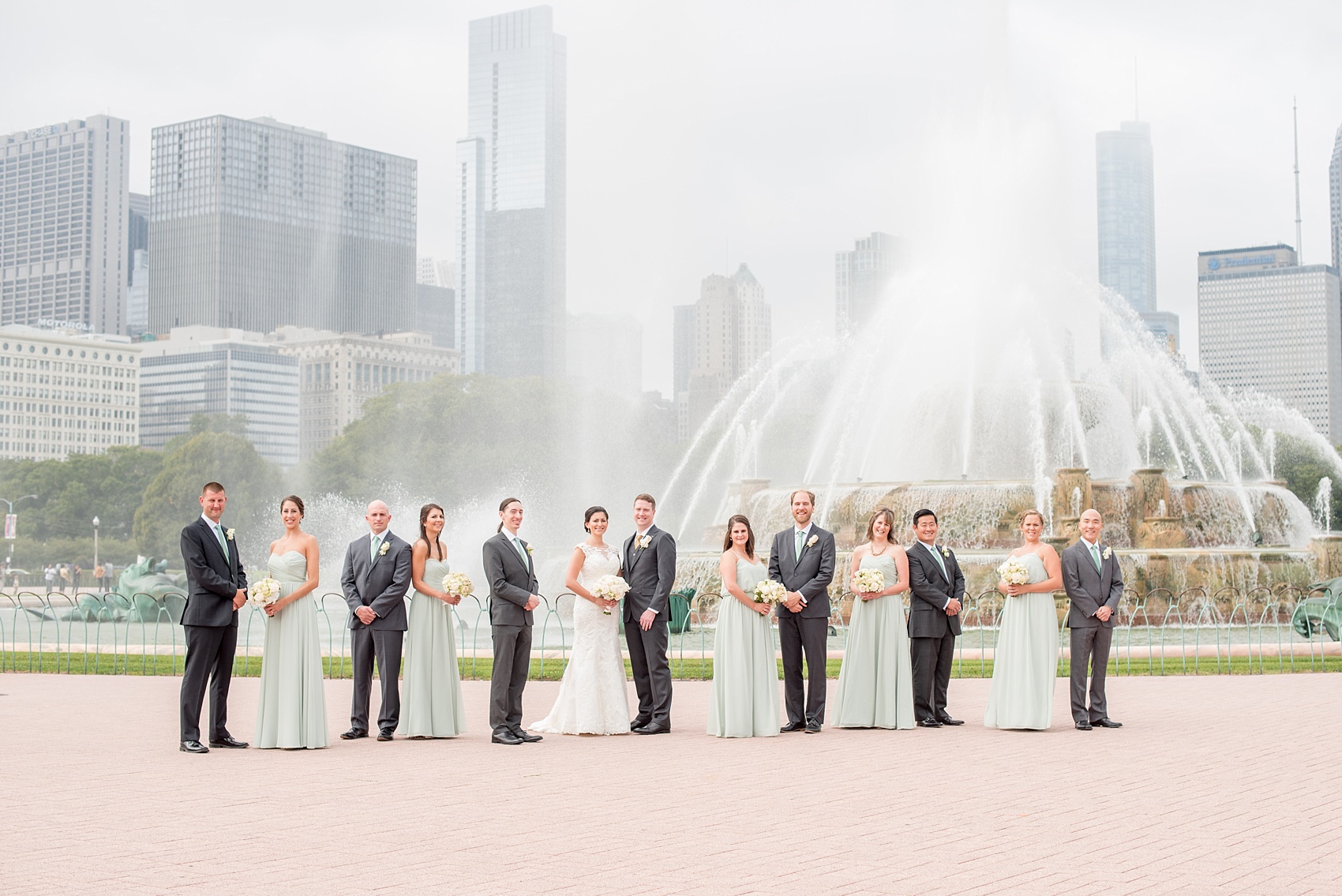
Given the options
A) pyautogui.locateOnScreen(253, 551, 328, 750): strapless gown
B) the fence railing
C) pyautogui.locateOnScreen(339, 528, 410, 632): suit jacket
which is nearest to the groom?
pyautogui.locateOnScreen(339, 528, 410, 632): suit jacket

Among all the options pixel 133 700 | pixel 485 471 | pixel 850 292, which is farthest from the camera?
pixel 850 292

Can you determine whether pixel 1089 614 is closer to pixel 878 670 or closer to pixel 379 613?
pixel 878 670

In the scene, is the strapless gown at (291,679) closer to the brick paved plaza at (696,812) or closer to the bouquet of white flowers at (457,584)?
the brick paved plaza at (696,812)

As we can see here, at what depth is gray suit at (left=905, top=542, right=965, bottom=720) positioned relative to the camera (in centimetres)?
1265

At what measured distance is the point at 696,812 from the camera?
26.6 ft

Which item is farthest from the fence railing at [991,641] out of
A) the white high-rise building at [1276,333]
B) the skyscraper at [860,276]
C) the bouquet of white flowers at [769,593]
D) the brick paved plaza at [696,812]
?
the white high-rise building at [1276,333]

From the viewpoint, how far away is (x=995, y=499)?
26.5 metres

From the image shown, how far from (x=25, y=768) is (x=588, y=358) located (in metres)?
112

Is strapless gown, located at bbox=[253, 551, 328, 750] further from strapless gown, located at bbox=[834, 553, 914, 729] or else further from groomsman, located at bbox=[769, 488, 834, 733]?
strapless gown, located at bbox=[834, 553, 914, 729]

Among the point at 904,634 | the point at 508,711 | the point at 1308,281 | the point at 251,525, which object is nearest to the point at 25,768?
the point at 508,711

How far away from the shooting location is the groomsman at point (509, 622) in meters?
11.5

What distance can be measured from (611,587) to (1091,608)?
4.13m

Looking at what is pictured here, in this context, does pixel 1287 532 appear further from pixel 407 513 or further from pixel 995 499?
pixel 407 513

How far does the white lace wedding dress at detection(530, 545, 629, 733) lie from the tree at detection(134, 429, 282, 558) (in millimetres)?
79477
